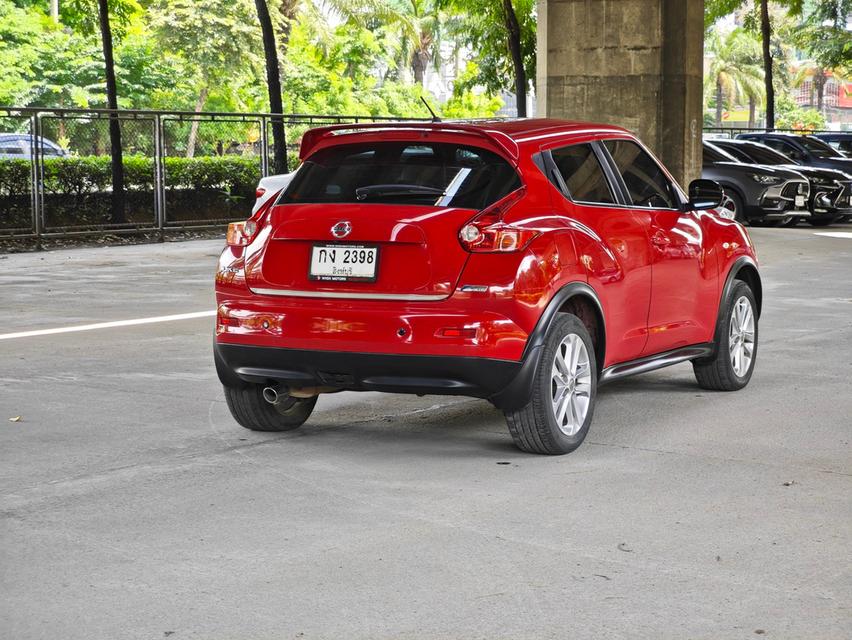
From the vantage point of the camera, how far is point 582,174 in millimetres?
7406

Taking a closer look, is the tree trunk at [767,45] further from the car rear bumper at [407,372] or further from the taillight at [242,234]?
the car rear bumper at [407,372]

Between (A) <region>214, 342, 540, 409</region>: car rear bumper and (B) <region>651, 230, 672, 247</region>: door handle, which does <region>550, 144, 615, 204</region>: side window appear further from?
(A) <region>214, 342, 540, 409</region>: car rear bumper

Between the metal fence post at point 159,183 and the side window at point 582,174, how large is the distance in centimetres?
1470

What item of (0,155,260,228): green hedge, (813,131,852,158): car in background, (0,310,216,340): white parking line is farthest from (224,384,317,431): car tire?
(813,131,852,158): car in background

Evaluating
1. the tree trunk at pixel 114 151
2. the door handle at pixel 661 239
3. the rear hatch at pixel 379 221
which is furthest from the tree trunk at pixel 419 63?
the rear hatch at pixel 379 221

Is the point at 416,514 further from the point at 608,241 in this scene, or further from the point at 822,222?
the point at 822,222

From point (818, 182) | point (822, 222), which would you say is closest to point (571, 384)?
point (818, 182)

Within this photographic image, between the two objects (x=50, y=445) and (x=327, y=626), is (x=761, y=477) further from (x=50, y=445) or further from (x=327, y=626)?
(x=50, y=445)

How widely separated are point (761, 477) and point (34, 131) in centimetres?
1489

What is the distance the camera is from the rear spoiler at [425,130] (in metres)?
6.81

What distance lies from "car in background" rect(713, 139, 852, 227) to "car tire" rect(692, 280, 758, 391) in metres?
17.0

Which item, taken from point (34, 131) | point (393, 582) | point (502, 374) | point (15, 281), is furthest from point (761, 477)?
point (34, 131)

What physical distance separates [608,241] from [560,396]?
35.4 inches

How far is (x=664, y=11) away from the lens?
73.7ft
